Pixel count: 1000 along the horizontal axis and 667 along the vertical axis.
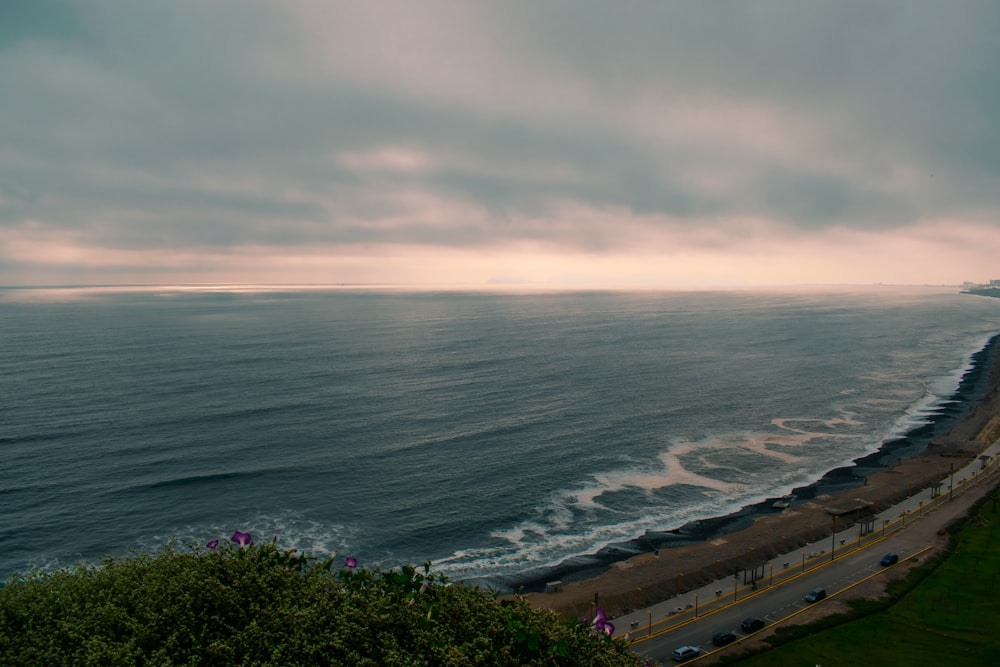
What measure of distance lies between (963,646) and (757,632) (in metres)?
16.2

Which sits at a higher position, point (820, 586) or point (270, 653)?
point (270, 653)

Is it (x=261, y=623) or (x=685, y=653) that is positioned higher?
(x=261, y=623)

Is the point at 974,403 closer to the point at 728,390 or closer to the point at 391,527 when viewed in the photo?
the point at 728,390

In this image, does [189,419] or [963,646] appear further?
[189,419]

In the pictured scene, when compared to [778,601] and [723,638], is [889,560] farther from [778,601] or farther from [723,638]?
[723,638]

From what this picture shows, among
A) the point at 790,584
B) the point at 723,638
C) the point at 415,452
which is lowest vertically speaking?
the point at 790,584

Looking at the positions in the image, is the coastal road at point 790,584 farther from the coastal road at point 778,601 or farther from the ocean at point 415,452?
the ocean at point 415,452

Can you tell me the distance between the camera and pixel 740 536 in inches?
3019

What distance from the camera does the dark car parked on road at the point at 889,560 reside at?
68.2m

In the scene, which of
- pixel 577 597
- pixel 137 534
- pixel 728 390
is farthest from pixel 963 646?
pixel 728 390

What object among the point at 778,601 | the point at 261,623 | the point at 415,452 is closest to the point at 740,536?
the point at 778,601

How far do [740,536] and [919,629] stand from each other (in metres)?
22.6

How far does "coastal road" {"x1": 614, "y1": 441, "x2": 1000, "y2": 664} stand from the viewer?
56103 millimetres

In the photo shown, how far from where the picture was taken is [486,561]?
2729 inches
